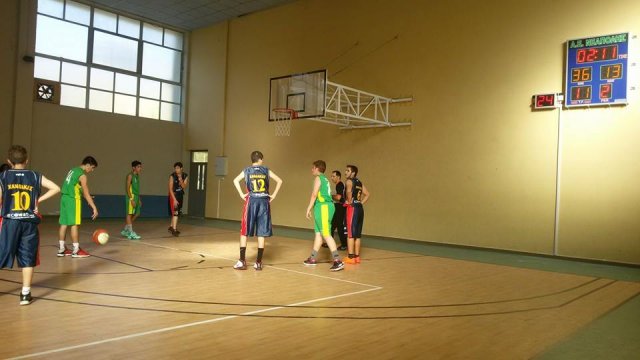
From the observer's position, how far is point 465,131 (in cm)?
1148

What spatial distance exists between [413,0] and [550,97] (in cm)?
453

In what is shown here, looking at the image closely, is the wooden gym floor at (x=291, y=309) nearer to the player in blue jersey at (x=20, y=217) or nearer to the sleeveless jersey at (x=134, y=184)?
the player in blue jersey at (x=20, y=217)

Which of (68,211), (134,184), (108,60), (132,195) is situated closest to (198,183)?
(108,60)

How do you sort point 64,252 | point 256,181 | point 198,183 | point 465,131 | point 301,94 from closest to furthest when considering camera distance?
point 256,181 → point 64,252 → point 465,131 → point 301,94 → point 198,183

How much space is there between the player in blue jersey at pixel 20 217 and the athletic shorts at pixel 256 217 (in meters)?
2.82

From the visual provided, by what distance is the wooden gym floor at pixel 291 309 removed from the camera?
3738 mm

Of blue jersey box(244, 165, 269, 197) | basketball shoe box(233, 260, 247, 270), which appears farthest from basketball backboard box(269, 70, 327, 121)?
basketball shoe box(233, 260, 247, 270)

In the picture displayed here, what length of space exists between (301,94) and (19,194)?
26.8ft

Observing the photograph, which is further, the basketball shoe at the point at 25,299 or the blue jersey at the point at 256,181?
the blue jersey at the point at 256,181

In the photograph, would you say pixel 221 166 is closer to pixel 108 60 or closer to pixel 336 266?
pixel 108 60

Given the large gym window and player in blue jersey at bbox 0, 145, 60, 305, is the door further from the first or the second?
player in blue jersey at bbox 0, 145, 60, 305

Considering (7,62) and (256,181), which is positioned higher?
(7,62)

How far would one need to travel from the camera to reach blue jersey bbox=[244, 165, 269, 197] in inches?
277

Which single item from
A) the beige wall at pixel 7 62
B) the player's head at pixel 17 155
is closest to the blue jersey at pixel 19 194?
the player's head at pixel 17 155
